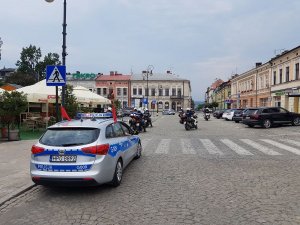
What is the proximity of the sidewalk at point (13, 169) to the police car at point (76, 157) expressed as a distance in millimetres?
650

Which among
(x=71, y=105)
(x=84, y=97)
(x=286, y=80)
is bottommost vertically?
(x=71, y=105)

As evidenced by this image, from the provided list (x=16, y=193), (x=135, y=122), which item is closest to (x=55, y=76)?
(x=16, y=193)

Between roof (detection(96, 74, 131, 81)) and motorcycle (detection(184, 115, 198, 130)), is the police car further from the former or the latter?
roof (detection(96, 74, 131, 81))

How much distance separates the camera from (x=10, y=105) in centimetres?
1356

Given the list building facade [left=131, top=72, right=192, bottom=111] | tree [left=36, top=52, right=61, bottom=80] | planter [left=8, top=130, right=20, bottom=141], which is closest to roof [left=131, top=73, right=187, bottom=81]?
building facade [left=131, top=72, right=192, bottom=111]

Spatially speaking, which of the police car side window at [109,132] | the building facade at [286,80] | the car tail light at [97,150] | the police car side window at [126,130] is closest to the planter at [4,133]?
the police car side window at [126,130]

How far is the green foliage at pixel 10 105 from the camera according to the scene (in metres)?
13.5

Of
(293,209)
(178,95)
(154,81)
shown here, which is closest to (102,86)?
(154,81)

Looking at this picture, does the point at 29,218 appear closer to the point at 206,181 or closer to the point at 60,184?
the point at 60,184

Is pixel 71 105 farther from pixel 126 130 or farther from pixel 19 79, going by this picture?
pixel 19 79

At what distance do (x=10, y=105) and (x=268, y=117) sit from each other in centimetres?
1780

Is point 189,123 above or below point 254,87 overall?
below

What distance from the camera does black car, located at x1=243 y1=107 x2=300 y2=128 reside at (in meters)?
23.1

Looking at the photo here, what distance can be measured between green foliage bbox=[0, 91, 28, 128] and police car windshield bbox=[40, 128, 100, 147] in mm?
8016
